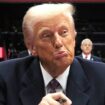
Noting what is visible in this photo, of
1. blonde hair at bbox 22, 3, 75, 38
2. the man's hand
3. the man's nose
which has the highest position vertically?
blonde hair at bbox 22, 3, 75, 38

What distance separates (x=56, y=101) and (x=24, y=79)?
33 cm

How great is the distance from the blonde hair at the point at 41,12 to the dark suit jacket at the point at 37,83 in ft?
0.76

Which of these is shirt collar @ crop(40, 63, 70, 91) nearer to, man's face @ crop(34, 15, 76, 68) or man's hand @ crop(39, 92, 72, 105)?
man's face @ crop(34, 15, 76, 68)

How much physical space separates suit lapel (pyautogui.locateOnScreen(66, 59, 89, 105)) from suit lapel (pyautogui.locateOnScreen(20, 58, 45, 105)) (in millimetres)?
142

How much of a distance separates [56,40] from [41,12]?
0.50 feet

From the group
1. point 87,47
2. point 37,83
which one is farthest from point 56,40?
point 87,47

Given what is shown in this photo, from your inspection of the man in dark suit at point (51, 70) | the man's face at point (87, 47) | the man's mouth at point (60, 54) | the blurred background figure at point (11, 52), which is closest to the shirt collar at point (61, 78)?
the man in dark suit at point (51, 70)

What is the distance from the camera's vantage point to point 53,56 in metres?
1.96

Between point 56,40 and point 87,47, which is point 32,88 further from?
point 87,47

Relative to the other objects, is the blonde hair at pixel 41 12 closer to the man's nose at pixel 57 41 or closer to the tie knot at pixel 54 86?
the man's nose at pixel 57 41

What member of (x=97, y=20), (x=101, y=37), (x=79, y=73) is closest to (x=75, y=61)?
(x=79, y=73)

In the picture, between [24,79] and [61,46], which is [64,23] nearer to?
[61,46]

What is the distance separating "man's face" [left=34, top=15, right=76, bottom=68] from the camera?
1.93 metres

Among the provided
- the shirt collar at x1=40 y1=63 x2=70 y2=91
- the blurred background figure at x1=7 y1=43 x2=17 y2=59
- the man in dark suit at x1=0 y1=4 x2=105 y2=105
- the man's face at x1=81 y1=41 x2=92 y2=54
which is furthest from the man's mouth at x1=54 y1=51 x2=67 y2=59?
the blurred background figure at x1=7 y1=43 x2=17 y2=59
